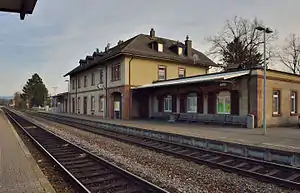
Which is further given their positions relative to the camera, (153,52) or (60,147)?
(153,52)

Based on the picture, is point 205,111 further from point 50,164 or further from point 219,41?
point 219,41

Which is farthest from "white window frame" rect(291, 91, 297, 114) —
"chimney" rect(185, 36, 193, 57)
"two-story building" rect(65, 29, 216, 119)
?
"chimney" rect(185, 36, 193, 57)

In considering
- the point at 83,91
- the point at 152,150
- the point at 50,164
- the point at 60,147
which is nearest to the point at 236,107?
the point at 152,150

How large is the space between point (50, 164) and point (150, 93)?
22315 millimetres

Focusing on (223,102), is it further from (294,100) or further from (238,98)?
(294,100)

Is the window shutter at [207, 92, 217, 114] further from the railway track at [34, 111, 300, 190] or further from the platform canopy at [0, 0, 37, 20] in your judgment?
the platform canopy at [0, 0, 37, 20]

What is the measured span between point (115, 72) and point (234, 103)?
15.3m

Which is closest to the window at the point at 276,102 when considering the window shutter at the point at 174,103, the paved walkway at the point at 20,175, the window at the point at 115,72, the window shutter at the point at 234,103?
the window shutter at the point at 234,103

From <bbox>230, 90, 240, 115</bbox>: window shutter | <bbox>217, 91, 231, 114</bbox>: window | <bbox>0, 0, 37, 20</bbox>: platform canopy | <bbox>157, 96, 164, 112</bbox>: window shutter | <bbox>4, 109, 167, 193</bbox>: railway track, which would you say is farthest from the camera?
<bbox>157, 96, 164, 112</bbox>: window shutter

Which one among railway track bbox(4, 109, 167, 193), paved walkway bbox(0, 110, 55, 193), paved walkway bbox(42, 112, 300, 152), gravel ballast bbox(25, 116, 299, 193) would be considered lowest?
gravel ballast bbox(25, 116, 299, 193)

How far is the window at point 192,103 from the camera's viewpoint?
24875mm

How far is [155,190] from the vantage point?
596cm

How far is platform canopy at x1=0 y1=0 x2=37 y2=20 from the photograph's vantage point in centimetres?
459

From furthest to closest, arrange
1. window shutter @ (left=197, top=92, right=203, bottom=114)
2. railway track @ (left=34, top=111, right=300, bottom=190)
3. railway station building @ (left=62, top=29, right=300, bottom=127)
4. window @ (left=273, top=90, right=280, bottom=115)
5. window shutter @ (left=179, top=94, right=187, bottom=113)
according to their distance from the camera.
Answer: window shutter @ (left=179, top=94, right=187, bottom=113) < window shutter @ (left=197, top=92, right=203, bottom=114) < window @ (left=273, top=90, right=280, bottom=115) < railway station building @ (left=62, top=29, right=300, bottom=127) < railway track @ (left=34, top=111, right=300, bottom=190)
